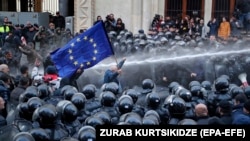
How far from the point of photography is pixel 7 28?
18500mm

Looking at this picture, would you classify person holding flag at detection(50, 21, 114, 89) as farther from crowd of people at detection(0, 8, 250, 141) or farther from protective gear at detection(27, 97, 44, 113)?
protective gear at detection(27, 97, 44, 113)

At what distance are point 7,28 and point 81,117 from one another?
1100cm

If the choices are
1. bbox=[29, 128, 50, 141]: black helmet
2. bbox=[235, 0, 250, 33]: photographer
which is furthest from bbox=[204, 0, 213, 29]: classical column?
bbox=[29, 128, 50, 141]: black helmet

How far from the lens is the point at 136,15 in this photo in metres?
20.7

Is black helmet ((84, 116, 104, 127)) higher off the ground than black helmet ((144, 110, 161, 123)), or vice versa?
black helmet ((84, 116, 104, 127))

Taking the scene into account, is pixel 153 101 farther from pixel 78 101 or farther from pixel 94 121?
pixel 94 121

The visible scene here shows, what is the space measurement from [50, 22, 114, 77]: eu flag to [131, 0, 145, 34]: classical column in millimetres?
9841

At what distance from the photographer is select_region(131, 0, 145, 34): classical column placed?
20.6 metres

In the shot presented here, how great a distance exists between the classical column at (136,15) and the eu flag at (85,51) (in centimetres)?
984

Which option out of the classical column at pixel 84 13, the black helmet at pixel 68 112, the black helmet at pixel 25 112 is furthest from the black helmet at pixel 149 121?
the classical column at pixel 84 13

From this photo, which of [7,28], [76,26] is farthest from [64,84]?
[76,26]

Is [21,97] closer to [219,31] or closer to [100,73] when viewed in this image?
[100,73]

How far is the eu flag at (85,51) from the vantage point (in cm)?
1067

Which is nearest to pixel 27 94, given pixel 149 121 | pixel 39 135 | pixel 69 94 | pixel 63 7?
pixel 69 94
